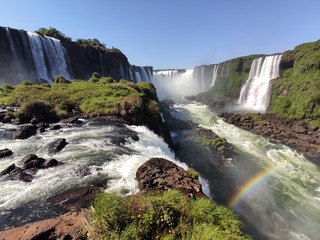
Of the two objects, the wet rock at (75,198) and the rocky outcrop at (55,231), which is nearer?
the rocky outcrop at (55,231)

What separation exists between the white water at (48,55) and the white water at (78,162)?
136ft

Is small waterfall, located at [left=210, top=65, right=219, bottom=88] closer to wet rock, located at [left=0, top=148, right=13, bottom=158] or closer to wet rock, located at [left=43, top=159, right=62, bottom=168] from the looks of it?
wet rock, located at [left=0, top=148, right=13, bottom=158]

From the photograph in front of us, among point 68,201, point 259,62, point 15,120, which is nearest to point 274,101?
point 259,62

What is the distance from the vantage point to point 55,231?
6.82 metres

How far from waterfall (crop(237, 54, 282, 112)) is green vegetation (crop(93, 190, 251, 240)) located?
60.7 meters

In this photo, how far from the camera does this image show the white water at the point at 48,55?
2250 inches

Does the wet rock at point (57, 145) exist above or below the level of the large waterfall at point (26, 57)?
below

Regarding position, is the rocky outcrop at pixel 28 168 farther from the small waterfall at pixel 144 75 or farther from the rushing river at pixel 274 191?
the small waterfall at pixel 144 75

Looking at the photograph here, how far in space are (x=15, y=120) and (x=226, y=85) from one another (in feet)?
247

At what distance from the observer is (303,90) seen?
5238 centimetres

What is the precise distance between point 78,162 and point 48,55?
54.5 m

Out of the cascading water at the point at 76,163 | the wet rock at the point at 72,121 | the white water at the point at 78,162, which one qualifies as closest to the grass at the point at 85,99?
the wet rock at the point at 72,121

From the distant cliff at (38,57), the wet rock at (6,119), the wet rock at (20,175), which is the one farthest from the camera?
the distant cliff at (38,57)

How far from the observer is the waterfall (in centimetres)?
6475
